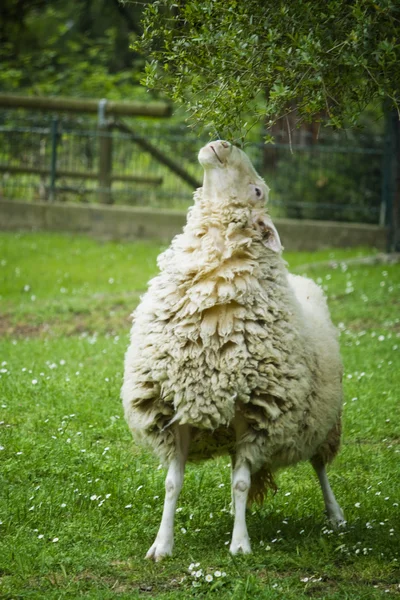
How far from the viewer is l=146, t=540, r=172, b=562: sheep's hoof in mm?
4145

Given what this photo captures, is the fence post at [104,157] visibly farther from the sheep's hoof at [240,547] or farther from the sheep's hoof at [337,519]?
the sheep's hoof at [240,547]

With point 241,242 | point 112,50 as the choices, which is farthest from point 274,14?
point 112,50

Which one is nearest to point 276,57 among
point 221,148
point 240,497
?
point 221,148

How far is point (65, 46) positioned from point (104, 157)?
29.1 feet

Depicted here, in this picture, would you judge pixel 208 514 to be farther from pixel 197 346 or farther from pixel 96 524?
pixel 197 346

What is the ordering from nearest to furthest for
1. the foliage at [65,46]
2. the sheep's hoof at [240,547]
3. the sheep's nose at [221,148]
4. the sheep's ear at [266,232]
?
1. the sheep's hoof at [240,547]
2. the sheep's nose at [221,148]
3. the sheep's ear at [266,232]
4. the foliage at [65,46]

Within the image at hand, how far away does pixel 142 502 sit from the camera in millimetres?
4898

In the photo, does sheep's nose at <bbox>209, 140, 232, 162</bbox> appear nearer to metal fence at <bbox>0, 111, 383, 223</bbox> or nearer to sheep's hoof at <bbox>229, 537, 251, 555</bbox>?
sheep's hoof at <bbox>229, 537, 251, 555</bbox>

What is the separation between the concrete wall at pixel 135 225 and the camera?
587 inches

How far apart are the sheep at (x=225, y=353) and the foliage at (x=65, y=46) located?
52.9 feet

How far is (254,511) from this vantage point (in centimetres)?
496

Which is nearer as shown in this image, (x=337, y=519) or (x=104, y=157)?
(x=337, y=519)

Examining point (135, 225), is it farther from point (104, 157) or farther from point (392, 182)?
point (392, 182)

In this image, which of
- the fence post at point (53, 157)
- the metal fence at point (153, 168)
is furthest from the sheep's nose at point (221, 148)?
the fence post at point (53, 157)
